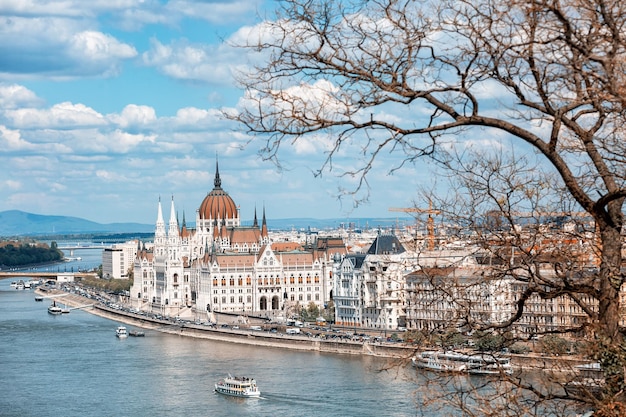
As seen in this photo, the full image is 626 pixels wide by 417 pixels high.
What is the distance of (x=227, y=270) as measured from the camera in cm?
5147

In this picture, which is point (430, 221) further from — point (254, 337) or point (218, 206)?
point (218, 206)

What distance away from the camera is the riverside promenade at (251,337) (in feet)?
113

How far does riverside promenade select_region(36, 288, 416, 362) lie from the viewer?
3444 cm

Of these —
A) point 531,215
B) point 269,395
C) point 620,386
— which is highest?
point 531,215

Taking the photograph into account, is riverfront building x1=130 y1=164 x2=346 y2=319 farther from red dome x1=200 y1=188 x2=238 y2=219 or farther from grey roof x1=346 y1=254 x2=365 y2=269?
grey roof x1=346 y1=254 x2=365 y2=269

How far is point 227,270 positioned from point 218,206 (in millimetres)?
9827

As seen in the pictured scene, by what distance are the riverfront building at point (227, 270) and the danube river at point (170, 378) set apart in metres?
8.09

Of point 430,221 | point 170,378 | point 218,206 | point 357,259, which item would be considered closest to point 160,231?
point 218,206

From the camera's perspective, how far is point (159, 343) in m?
40.9

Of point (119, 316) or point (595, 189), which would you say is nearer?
point (595, 189)

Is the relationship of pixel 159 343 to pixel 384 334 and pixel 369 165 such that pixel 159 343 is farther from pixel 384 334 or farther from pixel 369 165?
pixel 369 165

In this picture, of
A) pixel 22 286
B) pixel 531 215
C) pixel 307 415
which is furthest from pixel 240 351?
pixel 22 286

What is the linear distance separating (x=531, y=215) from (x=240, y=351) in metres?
34.3

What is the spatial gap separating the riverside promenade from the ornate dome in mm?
7337
